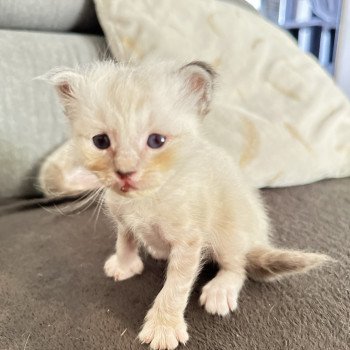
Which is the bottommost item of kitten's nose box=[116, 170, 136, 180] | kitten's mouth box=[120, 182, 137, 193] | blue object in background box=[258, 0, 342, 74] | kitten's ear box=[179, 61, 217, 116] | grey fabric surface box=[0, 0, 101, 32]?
blue object in background box=[258, 0, 342, 74]

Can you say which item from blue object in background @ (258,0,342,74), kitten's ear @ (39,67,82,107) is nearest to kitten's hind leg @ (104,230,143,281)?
kitten's ear @ (39,67,82,107)

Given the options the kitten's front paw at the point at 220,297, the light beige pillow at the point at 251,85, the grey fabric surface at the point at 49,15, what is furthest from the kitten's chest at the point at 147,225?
the grey fabric surface at the point at 49,15

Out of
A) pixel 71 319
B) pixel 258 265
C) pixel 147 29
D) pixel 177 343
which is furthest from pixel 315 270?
pixel 147 29

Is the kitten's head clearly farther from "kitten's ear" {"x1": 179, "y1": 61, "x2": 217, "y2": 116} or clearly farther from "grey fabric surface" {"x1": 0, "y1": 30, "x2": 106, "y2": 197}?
"grey fabric surface" {"x1": 0, "y1": 30, "x2": 106, "y2": 197}

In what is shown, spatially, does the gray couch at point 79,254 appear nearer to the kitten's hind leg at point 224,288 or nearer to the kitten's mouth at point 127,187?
the kitten's hind leg at point 224,288

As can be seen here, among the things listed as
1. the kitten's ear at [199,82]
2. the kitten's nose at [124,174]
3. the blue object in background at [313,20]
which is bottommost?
the blue object in background at [313,20]

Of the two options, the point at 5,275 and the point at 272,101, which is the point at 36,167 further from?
the point at 272,101

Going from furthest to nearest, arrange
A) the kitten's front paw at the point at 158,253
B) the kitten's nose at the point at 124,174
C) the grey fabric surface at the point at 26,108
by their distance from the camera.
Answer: the grey fabric surface at the point at 26,108, the kitten's front paw at the point at 158,253, the kitten's nose at the point at 124,174
